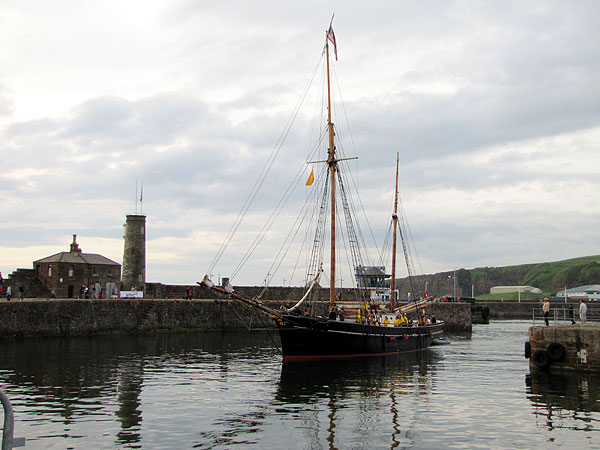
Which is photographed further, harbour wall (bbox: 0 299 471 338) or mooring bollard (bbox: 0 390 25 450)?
harbour wall (bbox: 0 299 471 338)

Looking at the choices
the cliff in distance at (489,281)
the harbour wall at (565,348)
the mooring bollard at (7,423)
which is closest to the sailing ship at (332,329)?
the harbour wall at (565,348)

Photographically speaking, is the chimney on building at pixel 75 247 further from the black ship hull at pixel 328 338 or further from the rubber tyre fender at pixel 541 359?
the rubber tyre fender at pixel 541 359

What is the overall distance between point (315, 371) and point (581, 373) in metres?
12.3

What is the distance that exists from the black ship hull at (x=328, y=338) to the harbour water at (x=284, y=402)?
3.03 ft

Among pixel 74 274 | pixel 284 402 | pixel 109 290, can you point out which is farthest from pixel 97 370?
pixel 109 290

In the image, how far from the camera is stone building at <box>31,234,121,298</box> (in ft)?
184

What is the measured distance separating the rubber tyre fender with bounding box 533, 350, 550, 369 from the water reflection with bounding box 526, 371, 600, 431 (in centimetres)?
34

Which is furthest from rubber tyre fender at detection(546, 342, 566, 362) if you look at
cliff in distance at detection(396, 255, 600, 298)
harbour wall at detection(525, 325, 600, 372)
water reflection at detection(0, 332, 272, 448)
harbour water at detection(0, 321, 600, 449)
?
cliff in distance at detection(396, 255, 600, 298)

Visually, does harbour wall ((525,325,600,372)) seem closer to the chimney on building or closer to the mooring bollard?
the mooring bollard

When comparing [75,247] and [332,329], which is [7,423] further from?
[75,247]

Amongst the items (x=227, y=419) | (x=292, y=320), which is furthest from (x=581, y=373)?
(x=227, y=419)

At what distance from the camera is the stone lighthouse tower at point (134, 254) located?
5981cm

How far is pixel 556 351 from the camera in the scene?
28.1 meters

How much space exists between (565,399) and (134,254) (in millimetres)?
46614
